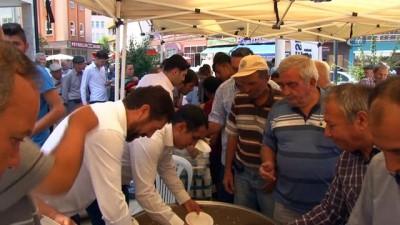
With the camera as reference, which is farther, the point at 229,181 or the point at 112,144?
the point at 229,181

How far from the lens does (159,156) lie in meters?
1.95

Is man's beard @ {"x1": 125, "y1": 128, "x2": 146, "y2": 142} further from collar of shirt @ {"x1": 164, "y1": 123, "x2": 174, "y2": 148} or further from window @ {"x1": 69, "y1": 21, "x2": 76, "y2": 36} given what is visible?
window @ {"x1": 69, "y1": 21, "x2": 76, "y2": 36}

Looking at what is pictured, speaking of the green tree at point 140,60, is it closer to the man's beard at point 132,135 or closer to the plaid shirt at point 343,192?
the man's beard at point 132,135

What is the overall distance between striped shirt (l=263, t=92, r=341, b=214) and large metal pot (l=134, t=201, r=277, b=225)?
267mm

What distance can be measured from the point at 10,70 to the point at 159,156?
1.33 metres

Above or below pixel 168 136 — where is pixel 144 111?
above

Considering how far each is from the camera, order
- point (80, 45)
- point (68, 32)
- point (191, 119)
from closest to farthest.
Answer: point (191, 119)
point (80, 45)
point (68, 32)

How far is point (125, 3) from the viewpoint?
3.68m

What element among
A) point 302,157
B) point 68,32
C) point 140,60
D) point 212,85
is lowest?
point 302,157

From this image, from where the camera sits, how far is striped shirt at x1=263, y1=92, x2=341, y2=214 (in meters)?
1.99

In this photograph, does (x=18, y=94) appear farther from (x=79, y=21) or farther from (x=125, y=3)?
(x=79, y=21)

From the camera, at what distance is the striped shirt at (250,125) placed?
2.55 metres

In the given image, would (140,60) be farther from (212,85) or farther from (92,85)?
(212,85)

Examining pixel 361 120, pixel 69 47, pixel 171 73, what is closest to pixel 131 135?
pixel 361 120
